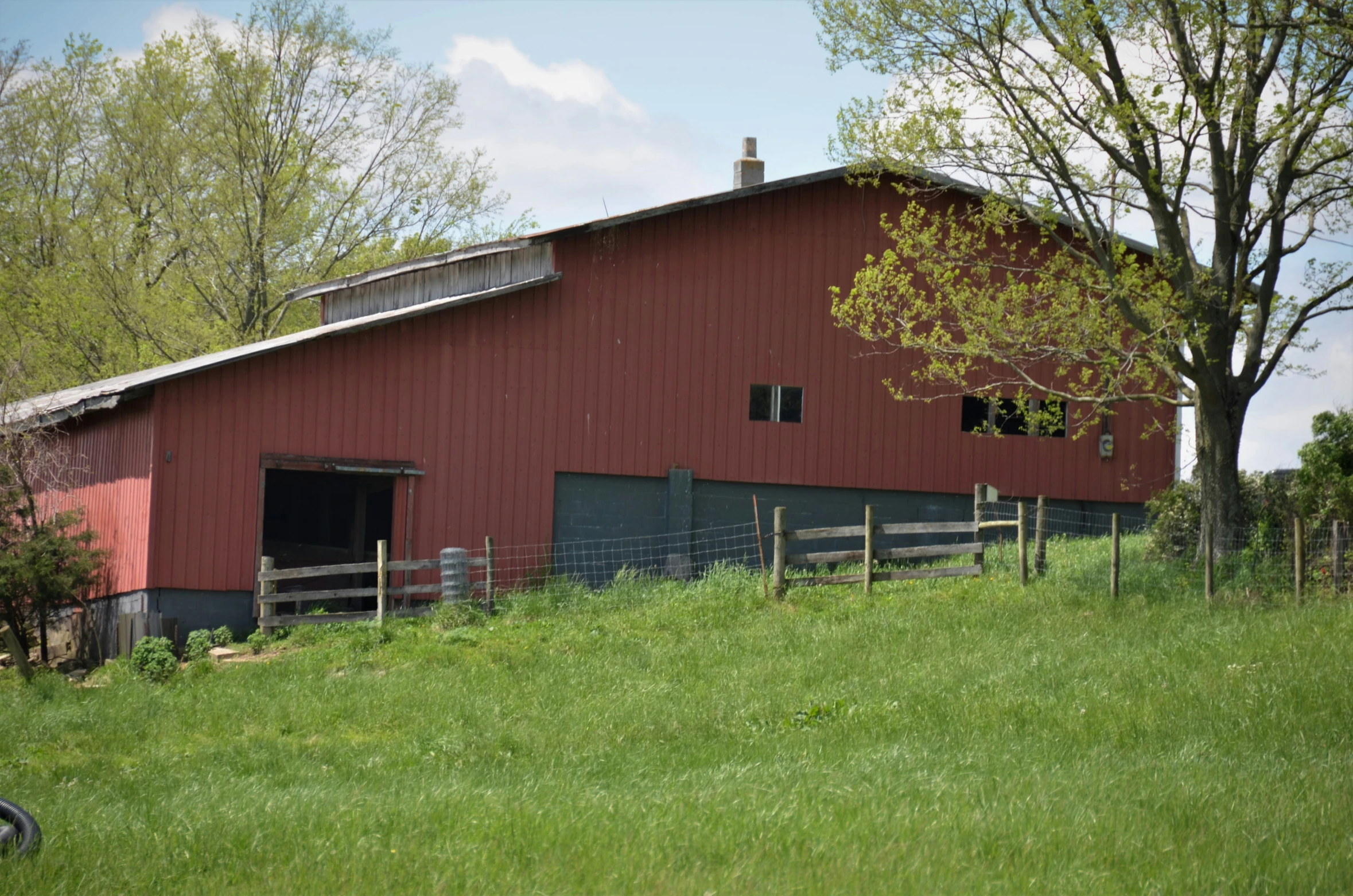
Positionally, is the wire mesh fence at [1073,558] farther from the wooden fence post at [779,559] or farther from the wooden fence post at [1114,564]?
the wooden fence post at [779,559]

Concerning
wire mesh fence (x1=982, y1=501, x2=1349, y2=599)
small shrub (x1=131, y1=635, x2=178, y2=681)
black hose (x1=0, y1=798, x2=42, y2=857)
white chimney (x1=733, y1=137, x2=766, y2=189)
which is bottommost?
small shrub (x1=131, y1=635, x2=178, y2=681)

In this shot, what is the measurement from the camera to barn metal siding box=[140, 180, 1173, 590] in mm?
19312

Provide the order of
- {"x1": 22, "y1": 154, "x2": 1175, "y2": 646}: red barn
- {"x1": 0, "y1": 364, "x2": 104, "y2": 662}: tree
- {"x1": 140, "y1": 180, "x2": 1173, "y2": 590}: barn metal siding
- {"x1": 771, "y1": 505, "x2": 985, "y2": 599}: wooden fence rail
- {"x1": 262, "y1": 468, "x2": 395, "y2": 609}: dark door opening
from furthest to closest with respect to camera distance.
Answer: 1. {"x1": 262, "y1": 468, "x2": 395, "y2": 609}: dark door opening
2. {"x1": 140, "y1": 180, "x2": 1173, "y2": 590}: barn metal siding
3. {"x1": 22, "y1": 154, "x2": 1175, "y2": 646}: red barn
4. {"x1": 0, "y1": 364, "x2": 104, "y2": 662}: tree
5. {"x1": 771, "y1": 505, "x2": 985, "y2": 599}: wooden fence rail

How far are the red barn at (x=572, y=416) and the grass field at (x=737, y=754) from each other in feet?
10.3

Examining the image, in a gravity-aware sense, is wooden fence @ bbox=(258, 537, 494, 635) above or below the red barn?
below

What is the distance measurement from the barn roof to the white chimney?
2.03 m

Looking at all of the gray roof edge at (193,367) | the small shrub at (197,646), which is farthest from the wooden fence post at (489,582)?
the gray roof edge at (193,367)

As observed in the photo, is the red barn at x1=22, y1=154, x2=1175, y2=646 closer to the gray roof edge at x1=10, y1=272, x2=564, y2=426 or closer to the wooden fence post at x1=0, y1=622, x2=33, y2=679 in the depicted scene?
the gray roof edge at x1=10, y1=272, x2=564, y2=426

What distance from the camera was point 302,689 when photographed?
14102mm

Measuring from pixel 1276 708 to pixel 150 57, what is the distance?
3116 centimetres

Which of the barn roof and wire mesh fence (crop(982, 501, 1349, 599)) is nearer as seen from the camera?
wire mesh fence (crop(982, 501, 1349, 599))

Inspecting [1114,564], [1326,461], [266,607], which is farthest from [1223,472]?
[266,607]

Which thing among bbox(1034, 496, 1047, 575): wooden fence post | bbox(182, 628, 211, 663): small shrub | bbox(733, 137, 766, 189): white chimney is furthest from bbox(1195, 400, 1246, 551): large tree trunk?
bbox(182, 628, 211, 663): small shrub

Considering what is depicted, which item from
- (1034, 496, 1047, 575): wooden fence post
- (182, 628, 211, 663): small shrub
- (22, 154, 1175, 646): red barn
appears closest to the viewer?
(182, 628, 211, 663): small shrub
